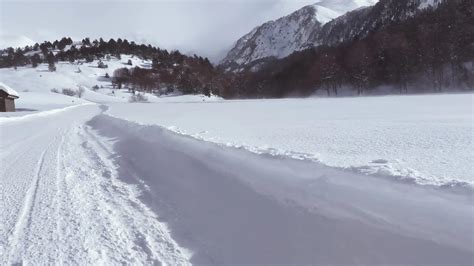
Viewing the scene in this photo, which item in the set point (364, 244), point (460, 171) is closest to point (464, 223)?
point (364, 244)

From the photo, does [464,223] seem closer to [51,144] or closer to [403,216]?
[403,216]

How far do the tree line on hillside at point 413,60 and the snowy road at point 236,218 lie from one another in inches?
2488

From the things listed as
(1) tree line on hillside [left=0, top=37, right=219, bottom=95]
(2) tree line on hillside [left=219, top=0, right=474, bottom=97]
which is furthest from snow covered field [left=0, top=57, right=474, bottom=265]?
(1) tree line on hillside [left=0, top=37, right=219, bottom=95]

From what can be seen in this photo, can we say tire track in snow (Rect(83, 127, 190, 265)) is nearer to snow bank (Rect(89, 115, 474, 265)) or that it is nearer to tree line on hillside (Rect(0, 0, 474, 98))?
snow bank (Rect(89, 115, 474, 265))

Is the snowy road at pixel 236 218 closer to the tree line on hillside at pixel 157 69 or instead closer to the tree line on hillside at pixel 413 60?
the tree line on hillside at pixel 413 60

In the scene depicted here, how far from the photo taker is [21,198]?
7.25 m

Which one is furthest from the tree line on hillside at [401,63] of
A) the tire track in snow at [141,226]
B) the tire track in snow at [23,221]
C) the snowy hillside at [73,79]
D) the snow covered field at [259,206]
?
the tire track in snow at [23,221]

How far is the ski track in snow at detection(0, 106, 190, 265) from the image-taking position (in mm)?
4676

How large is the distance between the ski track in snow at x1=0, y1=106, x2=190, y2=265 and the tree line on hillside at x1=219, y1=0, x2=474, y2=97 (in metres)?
63.5

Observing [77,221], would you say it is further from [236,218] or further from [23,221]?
[236,218]

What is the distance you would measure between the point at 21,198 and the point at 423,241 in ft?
19.7

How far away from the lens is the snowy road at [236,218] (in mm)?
4207

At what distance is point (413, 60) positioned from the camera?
71438mm

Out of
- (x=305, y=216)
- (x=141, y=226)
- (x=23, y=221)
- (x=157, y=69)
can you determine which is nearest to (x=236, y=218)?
(x=305, y=216)
